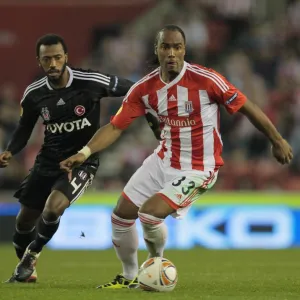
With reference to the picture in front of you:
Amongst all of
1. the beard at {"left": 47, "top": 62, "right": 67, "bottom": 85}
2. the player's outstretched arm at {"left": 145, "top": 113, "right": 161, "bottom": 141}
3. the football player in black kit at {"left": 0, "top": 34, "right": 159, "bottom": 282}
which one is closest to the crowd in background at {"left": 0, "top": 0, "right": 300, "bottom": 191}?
the football player in black kit at {"left": 0, "top": 34, "right": 159, "bottom": 282}

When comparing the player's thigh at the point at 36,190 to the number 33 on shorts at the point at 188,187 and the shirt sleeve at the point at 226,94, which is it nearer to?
the number 33 on shorts at the point at 188,187

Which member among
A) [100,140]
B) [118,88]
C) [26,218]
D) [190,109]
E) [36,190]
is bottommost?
[26,218]

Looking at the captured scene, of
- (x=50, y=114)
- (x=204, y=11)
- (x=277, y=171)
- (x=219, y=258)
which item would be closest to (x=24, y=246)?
(x=50, y=114)

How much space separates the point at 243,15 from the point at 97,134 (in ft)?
35.3

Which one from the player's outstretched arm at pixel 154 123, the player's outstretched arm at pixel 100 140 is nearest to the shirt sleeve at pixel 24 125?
the player's outstretched arm at pixel 100 140

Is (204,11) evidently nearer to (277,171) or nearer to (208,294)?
(277,171)

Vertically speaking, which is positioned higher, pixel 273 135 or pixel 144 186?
pixel 273 135

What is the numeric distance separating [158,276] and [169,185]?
2.45 ft

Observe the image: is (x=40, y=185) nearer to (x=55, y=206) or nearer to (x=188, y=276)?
(x=55, y=206)

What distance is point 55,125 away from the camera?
31.8ft

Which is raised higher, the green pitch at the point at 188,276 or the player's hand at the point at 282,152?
the player's hand at the point at 282,152

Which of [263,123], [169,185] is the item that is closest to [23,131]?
[169,185]

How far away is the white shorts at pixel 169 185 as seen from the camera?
865 centimetres

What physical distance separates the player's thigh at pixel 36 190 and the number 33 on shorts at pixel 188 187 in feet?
4.99
